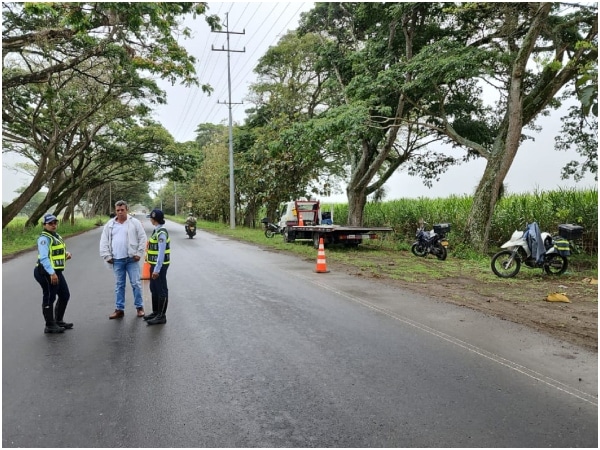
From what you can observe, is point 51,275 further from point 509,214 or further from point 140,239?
point 509,214

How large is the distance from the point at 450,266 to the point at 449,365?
8.12m

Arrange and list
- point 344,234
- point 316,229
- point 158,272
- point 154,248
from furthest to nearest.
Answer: point 316,229, point 344,234, point 154,248, point 158,272

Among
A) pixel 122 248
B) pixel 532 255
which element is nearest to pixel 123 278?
pixel 122 248

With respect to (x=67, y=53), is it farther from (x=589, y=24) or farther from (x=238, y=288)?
(x=589, y=24)

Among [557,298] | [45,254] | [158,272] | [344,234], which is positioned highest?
[45,254]

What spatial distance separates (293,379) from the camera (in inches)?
162

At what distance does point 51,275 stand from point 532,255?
9.37 m

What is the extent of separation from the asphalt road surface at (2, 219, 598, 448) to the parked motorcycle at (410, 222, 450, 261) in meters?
6.86

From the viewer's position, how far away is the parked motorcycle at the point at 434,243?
13.8 metres

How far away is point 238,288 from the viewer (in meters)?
8.69

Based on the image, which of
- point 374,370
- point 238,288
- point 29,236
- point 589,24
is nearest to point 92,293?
point 238,288

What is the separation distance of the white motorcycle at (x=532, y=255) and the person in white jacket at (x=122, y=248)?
7.86 metres

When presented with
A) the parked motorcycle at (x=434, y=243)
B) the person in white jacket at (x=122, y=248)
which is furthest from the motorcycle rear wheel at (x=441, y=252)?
the person in white jacket at (x=122, y=248)

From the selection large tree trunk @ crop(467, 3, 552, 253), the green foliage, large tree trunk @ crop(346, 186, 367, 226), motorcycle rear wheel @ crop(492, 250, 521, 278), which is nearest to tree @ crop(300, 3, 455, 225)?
large tree trunk @ crop(346, 186, 367, 226)
